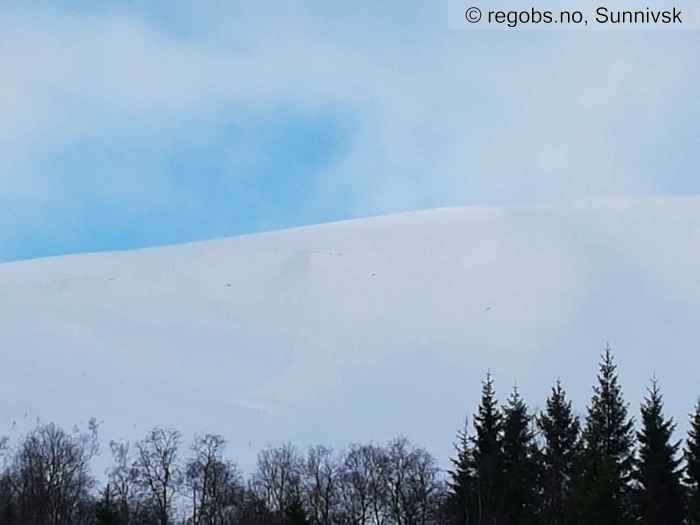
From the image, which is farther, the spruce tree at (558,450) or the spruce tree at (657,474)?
the spruce tree at (558,450)

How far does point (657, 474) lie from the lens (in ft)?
132

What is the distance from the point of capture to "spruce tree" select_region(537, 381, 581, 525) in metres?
44.2

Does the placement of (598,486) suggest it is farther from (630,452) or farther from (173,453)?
(173,453)

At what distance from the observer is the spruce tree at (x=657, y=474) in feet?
130

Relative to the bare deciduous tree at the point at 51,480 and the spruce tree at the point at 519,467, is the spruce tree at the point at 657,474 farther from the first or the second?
the bare deciduous tree at the point at 51,480

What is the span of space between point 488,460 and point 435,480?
130 feet

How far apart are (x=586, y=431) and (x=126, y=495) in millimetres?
39130

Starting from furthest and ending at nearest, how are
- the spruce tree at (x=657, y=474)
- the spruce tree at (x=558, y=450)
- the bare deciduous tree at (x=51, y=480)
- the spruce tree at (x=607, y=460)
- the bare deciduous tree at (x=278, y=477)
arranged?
1. the bare deciduous tree at (x=278, y=477)
2. the bare deciduous tree at (x=51, y=480)
3. the spruce tree at (x=558, y=450)
4. the spruce tree at (x=657, y=474)
5. the spruce tree at (x=607, y=460)

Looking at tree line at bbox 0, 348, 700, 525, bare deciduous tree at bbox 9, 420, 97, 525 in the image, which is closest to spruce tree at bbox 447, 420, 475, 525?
tree line at bbox 0, 348, 700, 525

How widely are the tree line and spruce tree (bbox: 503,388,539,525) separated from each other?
0.16 feet

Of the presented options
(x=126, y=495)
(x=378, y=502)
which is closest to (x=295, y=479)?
(x=378, y=502)

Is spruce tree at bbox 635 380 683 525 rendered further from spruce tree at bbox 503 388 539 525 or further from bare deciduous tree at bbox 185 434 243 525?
bare deciduous tree at bbox 185 434 243 525

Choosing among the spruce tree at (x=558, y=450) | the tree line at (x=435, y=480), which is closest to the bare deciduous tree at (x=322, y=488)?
the tree line at (x=435, y=480)

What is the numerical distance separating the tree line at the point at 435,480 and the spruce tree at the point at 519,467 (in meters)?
0.05
